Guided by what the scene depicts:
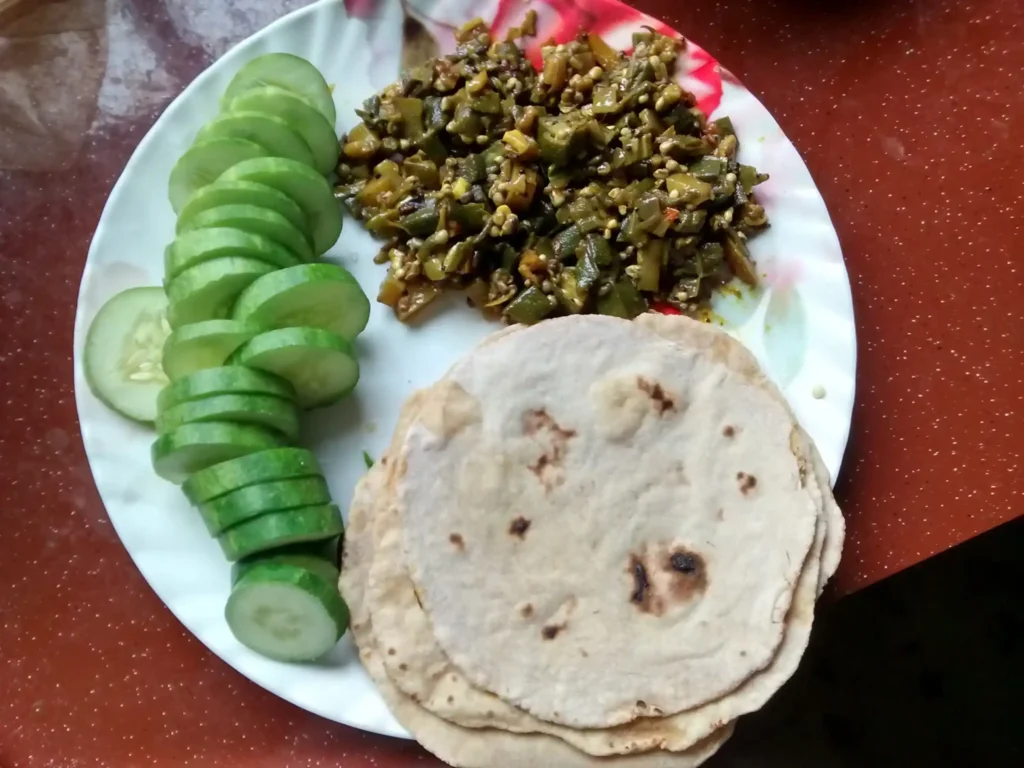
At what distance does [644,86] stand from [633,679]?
1.39 meters

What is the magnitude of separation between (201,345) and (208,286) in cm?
13

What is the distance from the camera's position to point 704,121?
229 cm

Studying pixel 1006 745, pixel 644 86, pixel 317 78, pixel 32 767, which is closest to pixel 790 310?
pixel 644 86

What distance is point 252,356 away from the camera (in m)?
1.89

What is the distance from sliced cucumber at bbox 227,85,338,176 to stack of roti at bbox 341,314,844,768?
697mm

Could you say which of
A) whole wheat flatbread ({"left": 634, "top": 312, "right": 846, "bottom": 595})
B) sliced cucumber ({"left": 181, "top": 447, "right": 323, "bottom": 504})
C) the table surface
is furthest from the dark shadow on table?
sliced cucumber ({"left": 181, "top": 447, "right": 323, "bottom": 504})

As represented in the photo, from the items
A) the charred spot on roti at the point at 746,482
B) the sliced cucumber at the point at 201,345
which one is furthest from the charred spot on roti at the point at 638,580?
the sliced cucumber at the point at 201,345

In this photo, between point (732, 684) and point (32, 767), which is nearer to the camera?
point (732, 684)

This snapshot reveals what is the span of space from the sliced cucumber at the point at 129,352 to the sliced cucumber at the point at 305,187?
1.22ft

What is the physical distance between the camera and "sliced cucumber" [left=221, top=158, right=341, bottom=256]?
6.56ft

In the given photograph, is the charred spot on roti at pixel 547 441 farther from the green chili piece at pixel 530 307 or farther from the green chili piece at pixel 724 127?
the green chili piece at pixel 724 127

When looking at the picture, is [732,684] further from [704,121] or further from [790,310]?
[704,121]

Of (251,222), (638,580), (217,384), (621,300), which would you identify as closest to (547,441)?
(638,580)

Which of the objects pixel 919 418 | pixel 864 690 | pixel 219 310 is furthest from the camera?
pixel 864 690
